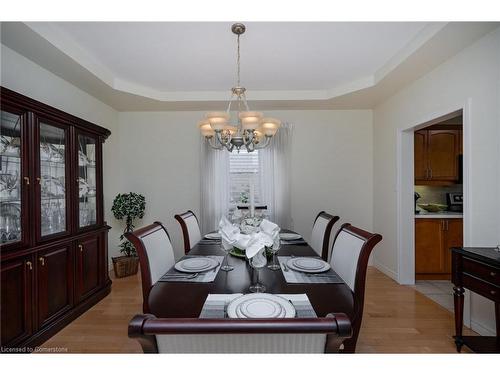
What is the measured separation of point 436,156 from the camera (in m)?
3.45

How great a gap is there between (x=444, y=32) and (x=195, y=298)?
253cm

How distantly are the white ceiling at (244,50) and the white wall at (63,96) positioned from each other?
1.64ft

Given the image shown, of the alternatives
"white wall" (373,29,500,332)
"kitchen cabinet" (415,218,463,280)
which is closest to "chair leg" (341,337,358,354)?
"white wall" (373,29,500,332)

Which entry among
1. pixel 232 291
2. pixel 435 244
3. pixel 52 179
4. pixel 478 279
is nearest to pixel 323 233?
pixel 478 279

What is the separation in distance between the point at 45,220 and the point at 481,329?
144 inches

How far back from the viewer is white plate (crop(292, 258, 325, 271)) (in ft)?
5.02

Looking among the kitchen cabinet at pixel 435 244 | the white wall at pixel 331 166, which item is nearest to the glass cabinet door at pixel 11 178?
the white wall at pixel 331 166

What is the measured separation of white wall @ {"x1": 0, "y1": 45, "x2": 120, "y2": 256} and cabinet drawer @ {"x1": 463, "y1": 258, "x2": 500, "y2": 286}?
378 cm

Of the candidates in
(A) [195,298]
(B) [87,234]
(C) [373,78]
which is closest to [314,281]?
(A) [195,298]

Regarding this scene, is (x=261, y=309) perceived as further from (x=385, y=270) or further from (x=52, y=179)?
(x=385, y=270)

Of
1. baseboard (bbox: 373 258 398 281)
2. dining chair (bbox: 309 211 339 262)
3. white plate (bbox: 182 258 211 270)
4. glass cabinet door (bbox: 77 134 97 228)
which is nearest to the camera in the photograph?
white plate (bbox: 182 258 211 270)

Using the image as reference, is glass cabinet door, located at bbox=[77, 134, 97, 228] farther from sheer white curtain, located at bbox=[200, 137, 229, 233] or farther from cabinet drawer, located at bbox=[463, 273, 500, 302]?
cabinet drawer, located at bbox=[463, 273, 500, 302]

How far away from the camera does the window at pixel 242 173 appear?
3.78 m

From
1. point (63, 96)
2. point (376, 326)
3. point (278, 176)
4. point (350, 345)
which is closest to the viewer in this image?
point (350, 345)
